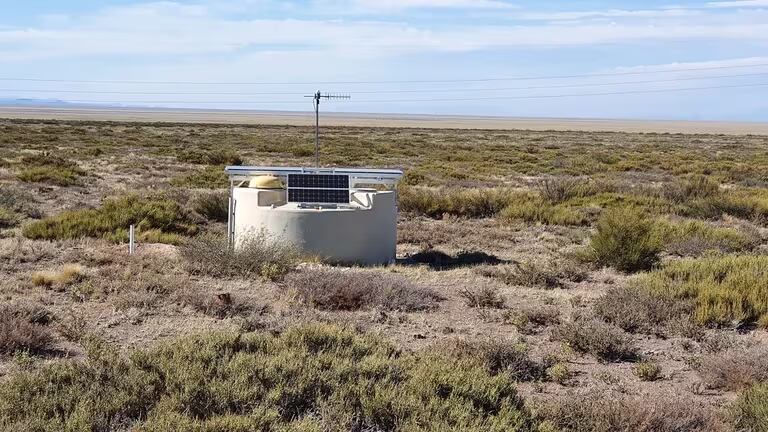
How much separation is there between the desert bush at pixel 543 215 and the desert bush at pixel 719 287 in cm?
670

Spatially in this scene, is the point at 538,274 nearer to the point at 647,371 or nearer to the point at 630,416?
the point at 647,371

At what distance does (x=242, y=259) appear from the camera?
1109 cm

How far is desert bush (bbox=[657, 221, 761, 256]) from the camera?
562 inches

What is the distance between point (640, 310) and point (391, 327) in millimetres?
3011

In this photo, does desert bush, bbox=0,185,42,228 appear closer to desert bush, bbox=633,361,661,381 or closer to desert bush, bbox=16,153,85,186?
desert bush, bbox=16,153,85,186

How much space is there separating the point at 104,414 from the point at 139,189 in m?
19.2

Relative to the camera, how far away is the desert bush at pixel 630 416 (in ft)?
18.2

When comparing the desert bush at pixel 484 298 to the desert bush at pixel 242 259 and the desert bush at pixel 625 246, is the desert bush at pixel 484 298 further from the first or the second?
the desert bush at pixel 625 246

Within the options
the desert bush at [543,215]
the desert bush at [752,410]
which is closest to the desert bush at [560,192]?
the desert bush at [543,215]

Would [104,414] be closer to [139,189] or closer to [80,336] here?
[80,336]

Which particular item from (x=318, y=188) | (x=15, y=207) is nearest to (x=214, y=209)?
(x=15, y=207)

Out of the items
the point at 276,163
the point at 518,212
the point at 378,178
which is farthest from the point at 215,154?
the point at 378,178

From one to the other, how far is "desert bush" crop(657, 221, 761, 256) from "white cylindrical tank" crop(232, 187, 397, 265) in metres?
5.65

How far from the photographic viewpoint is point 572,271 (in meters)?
11.9
